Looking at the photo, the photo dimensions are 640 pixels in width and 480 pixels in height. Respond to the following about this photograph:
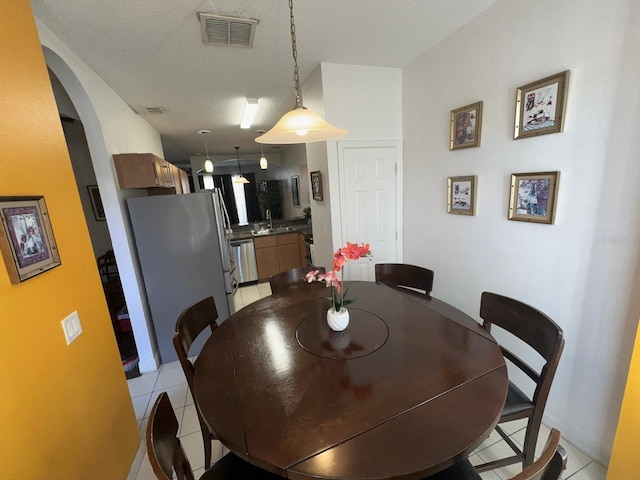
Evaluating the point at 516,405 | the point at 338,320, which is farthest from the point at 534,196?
the point at 338,320

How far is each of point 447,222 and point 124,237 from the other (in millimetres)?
2819

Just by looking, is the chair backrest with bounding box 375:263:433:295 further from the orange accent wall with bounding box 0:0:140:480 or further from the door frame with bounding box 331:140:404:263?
the orange accent wall with bounding box 0:0:140:480

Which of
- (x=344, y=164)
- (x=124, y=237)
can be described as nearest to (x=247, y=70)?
(x=344, y=164)

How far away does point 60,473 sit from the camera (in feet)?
3.50

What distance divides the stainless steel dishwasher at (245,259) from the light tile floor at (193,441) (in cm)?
213

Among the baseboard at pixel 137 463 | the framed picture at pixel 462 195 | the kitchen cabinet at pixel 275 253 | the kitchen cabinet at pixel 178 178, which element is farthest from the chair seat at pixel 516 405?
the kitchen cabinet at pixel 178 178

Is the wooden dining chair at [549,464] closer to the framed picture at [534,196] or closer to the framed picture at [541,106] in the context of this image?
the framed picture at [534,196]

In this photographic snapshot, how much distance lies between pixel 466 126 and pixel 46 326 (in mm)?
2692

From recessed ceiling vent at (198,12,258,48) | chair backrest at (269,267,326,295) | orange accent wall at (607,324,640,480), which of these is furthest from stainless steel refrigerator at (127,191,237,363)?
orange accent wall at (607,324,640,480)

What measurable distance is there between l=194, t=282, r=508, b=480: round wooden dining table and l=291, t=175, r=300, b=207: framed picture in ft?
15.9

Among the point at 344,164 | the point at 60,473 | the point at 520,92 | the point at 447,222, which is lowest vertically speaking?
the point at 60,473

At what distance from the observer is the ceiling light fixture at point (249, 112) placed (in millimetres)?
3234

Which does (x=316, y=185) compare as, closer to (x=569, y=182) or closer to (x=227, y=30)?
(x=227, y=30)

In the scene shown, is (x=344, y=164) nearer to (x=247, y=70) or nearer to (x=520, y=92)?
(x=247, y=70)
